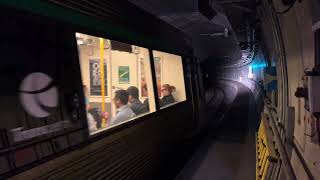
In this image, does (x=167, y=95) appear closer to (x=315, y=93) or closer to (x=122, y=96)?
(x=122, y=96)

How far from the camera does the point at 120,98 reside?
4.73 m

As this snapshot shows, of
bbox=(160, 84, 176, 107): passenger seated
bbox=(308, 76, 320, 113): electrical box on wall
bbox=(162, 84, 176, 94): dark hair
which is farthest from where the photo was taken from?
bbox=(162, 84, 176, 94): dark hair

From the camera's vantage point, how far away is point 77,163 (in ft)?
10.3

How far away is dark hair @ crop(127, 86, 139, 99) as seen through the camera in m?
5.03

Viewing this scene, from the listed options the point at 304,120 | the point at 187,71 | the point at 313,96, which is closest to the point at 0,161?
the point at 313,96

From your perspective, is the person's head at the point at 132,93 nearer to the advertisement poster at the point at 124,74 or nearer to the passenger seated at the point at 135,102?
the passenger seated at the point at 135,102

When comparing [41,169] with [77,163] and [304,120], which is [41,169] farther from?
[304,120]

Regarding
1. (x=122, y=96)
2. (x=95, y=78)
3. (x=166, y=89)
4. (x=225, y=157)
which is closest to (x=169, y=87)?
(x=166, y=89)

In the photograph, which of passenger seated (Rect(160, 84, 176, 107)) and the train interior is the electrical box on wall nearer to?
the train interior

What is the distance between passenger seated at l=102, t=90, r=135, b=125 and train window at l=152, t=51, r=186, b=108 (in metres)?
1.12

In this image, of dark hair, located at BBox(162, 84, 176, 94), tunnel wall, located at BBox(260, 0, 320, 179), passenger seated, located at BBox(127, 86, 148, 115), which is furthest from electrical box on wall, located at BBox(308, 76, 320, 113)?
dark hair, located at BBox(162, 84, 176, 94)

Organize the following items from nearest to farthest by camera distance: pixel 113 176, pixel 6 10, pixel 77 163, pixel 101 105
Result: pixel 6 10, pixel 77 163, pixel 113 176, pixel 101 105

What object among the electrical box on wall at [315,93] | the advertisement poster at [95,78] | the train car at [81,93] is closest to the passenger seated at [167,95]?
the train car at [81,93]

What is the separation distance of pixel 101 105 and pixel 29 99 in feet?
5.06
